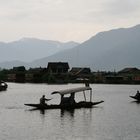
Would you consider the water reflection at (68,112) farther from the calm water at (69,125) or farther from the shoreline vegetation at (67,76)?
the shoreline vegetation at (67,76)

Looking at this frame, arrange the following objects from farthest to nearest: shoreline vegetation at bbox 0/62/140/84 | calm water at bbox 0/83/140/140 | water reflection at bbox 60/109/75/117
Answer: shoreline vegetation at bbox 0/62/140/84 < water reflection at bbox 60/109/75/117 < calm water at bbox 0/83/140/140

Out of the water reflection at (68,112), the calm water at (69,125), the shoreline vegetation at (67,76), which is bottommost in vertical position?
the calm water at (69,125)

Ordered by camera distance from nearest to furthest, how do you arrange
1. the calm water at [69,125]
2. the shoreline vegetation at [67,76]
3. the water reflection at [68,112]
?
the calm water at [69,125], the water reflection at [68,112], the shoreline vegetation at [67,76]

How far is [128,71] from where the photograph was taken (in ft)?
648

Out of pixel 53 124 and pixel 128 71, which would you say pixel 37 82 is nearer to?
pixel 128 71

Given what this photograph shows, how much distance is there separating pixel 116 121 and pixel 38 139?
14.0 metres

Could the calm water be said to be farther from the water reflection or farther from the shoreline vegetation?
the shoreline vegetation

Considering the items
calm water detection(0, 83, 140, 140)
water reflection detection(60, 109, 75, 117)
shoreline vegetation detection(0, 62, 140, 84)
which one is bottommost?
calm water detection(0, 83, 140, 140)

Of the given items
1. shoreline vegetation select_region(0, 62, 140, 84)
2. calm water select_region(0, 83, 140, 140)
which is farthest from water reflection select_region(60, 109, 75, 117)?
shoreline vegetation select_region(0, 62, 140, 84)

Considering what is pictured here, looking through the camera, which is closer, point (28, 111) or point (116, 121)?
point (116, 121)

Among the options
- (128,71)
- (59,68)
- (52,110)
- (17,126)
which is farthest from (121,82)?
(17,126)

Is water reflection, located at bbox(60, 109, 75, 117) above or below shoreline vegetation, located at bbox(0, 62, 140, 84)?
below

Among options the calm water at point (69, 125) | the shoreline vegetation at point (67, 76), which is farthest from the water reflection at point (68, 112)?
the shoreline vegetation at point (67, 76)

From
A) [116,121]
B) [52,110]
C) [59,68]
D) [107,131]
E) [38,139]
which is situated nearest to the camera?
[38,139]
